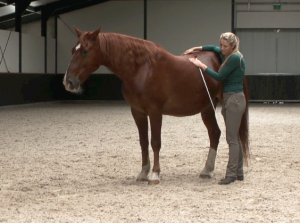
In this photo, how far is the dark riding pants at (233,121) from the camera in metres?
5.23

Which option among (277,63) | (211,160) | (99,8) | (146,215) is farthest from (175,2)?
(146,215)

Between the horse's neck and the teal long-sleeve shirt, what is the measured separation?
65 centimetres

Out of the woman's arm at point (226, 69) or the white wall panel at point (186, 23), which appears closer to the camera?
the woman's arm at point (226, 69)

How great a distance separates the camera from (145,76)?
16.9ft

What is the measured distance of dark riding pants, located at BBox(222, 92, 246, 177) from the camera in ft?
17.2

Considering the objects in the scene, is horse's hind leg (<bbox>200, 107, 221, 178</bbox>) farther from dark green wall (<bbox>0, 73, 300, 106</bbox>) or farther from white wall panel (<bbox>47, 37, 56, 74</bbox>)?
white wall panel (<bbox>47, 37, 56, 74</bbox>)

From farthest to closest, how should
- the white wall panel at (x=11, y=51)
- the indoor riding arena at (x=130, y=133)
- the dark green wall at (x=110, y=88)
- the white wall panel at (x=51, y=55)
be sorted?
the white wall panel at (x=51, y=55)
the dark green wall at (x=110, y=88)
the white wall panel at (x=11, y=51)
the indoor riding arena at (x=130, y=133)

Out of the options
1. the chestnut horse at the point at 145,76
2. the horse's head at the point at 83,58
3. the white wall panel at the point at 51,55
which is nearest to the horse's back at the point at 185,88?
the chestnut horse at the point at 145,76

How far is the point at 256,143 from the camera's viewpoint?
848 centimetres

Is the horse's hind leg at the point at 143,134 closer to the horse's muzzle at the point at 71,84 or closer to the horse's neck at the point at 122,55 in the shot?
the horse's neck at the point at 122,55

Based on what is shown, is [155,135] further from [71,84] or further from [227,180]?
[71,84]

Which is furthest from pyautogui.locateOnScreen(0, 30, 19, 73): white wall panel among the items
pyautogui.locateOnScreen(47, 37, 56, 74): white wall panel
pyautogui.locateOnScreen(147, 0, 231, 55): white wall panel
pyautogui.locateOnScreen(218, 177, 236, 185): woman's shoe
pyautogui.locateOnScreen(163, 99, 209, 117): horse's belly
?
pyautogui.locateOnScreen(218, 177, 236, 185): woman's shoe

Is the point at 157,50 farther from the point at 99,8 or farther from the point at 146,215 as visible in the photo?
the point at 99,8

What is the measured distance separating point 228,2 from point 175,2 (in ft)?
6.86
